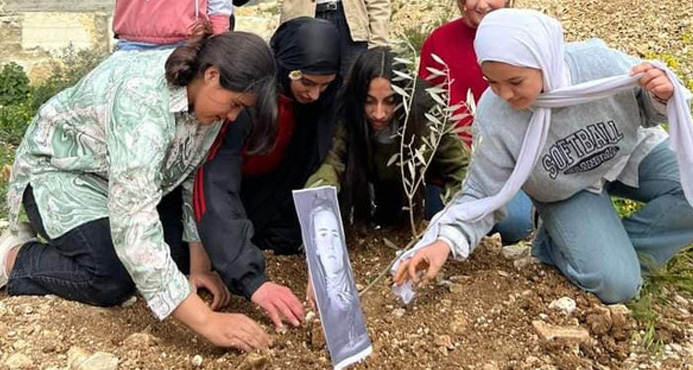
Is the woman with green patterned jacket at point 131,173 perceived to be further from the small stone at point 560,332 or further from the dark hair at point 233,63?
the small stone at point 560,332

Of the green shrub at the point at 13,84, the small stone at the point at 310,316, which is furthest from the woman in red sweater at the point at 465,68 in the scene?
the green shrub at the point at 13,84

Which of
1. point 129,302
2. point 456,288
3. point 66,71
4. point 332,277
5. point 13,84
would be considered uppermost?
point 332,277

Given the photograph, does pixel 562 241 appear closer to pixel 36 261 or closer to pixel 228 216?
pixel 228 216

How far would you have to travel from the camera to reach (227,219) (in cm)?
255

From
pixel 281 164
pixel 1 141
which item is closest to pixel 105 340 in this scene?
pixel 281 164

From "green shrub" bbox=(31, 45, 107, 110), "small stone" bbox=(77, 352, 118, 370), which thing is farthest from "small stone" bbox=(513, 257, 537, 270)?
"green shrub" bbox=(31, 45, 107, 110)

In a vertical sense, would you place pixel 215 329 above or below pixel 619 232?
below

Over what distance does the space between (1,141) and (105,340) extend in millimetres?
3561

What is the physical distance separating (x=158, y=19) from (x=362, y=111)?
2.46ft

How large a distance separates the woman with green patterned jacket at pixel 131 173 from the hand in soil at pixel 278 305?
8cm

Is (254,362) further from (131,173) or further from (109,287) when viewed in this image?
(109,287)

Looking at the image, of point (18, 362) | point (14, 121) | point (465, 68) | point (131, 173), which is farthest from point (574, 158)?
point (14, 121)

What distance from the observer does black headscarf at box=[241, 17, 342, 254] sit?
2828 mm

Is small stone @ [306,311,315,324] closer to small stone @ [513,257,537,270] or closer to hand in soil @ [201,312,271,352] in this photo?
hand in soil @ [201,312,271,352]
